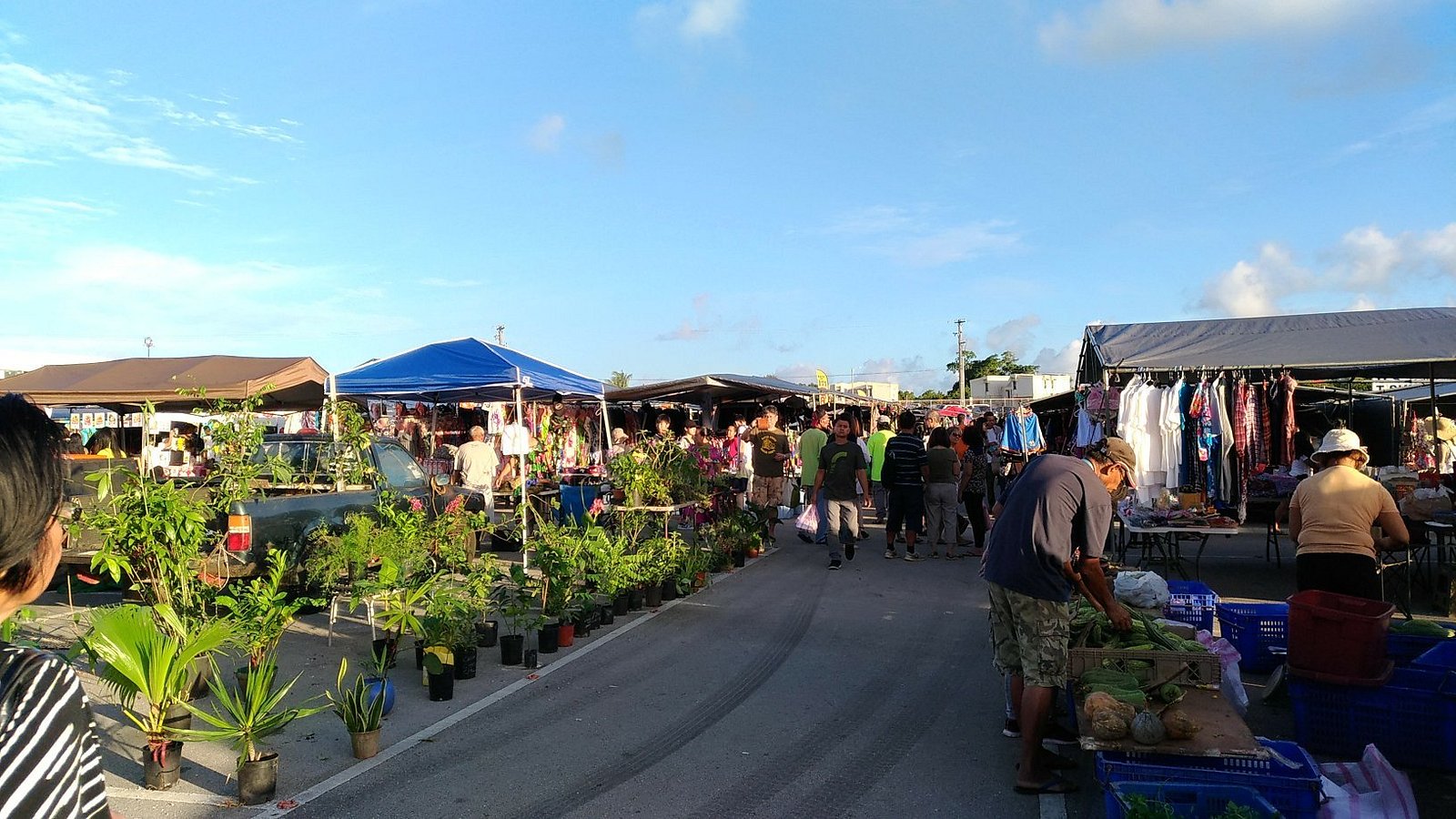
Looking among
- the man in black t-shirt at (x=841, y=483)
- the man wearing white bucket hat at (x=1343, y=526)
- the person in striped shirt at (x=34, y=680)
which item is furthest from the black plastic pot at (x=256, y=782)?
the man in black t-shirt at (x=841, y=483)

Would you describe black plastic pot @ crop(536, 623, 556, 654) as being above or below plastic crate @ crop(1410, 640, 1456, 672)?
below

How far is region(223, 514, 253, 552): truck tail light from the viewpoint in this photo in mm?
6848

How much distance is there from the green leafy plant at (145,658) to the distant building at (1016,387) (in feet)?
117

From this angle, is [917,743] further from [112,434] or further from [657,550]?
[112,434]

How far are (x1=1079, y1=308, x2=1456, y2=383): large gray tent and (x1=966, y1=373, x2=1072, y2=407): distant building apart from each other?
1034 inches

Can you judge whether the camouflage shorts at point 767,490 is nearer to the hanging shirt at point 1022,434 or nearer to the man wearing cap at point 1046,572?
the hanging shirt at point 1022,434

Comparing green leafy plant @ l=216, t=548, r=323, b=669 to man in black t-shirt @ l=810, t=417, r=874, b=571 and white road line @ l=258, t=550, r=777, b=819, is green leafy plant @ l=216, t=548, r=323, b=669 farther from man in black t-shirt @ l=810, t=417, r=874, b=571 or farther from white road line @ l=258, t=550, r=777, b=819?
man in black t-shirt @ l=810, t=417, r=874, b=571

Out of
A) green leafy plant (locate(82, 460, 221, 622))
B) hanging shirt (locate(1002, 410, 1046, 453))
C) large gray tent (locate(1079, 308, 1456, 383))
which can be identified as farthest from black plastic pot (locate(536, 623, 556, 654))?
hanging shirt (locate(1002, 410, 1046, 453))

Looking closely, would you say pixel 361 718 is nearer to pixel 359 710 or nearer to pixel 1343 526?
pixel 359 710

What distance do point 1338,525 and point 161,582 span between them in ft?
26.0

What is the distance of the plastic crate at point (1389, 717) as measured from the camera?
16.2ft

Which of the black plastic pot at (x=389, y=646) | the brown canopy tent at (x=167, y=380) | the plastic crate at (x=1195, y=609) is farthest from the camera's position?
the brown canopy tent at (x=167, y=380)

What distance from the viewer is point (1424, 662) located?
17.6 ft

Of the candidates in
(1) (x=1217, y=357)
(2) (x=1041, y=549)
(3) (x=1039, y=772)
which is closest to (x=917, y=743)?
(3) (x=1039, y=772)
